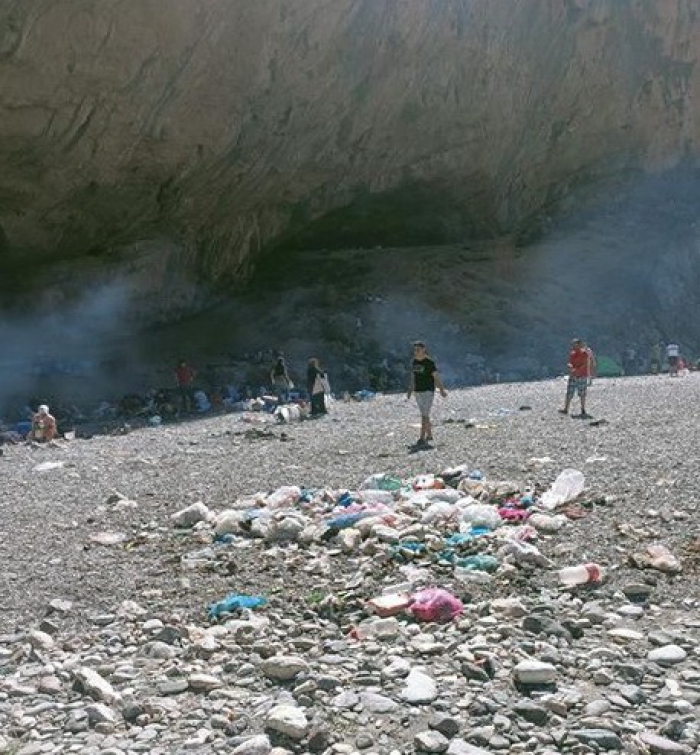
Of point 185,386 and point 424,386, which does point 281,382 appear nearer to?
point 185,386

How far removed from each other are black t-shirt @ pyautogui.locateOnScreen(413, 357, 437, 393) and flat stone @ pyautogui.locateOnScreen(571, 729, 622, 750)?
8.30m

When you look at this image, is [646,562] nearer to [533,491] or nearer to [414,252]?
[533,491]

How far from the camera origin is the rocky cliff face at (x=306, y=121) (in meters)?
17.6

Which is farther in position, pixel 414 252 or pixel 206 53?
pixel 414 252

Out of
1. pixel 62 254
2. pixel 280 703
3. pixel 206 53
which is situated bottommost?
pixel 280 703

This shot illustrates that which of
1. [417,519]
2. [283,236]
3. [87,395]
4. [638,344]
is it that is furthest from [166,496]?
[638,344]

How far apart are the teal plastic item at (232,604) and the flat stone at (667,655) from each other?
8.03ft

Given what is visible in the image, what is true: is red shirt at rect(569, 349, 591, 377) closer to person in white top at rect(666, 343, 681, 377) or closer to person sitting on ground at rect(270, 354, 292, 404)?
person sitting on ground at rect(270, 354, 292, 404)

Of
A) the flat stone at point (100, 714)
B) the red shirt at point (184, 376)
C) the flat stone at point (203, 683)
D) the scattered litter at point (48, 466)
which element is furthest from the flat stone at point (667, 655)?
the red shirt at point (184, 376)

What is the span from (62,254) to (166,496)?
14344 millimetres

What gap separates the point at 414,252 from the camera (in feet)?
101

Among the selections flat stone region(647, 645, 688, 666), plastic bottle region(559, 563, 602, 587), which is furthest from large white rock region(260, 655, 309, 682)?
plastic bottle region(559, 563, 602, 587)

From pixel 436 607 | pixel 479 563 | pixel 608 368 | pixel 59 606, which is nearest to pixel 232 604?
pixel 59 606

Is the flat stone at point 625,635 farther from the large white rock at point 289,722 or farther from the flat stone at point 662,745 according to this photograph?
the large white rock at point 289,722
